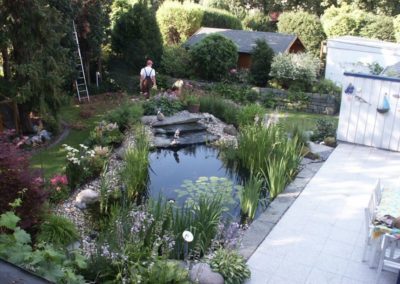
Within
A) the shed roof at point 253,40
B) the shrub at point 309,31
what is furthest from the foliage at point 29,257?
the shrub at point 309,31

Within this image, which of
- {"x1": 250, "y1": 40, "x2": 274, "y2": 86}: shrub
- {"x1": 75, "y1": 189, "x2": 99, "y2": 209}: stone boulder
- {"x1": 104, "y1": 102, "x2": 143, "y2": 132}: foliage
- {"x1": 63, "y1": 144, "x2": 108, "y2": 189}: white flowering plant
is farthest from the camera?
{"x1": 250, "y1": 40, "x2": 274, "y2": 86}: shrub

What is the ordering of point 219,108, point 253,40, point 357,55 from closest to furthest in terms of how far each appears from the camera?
point 219,108, point 357,55, point 253,40

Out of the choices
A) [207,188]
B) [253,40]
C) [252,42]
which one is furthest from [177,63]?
[207,188]

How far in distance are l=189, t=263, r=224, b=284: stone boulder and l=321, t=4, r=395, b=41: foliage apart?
1730 cm

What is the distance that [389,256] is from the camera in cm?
467

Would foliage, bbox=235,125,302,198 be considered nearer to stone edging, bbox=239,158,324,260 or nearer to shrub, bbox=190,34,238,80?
stone edging, bbox=239,158,324,260

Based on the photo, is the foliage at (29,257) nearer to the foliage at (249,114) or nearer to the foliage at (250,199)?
the foliage at (250,199)

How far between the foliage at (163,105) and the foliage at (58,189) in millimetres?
4488

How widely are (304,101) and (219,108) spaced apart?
12.3ft

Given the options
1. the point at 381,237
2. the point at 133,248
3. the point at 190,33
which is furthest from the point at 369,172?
the point at 190,33

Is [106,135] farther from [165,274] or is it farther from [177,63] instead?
[177,63]

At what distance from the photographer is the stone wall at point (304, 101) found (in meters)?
13.9

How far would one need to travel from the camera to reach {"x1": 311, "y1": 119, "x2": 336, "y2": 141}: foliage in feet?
33.3

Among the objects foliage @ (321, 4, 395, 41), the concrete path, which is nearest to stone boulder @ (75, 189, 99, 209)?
the concrete path
